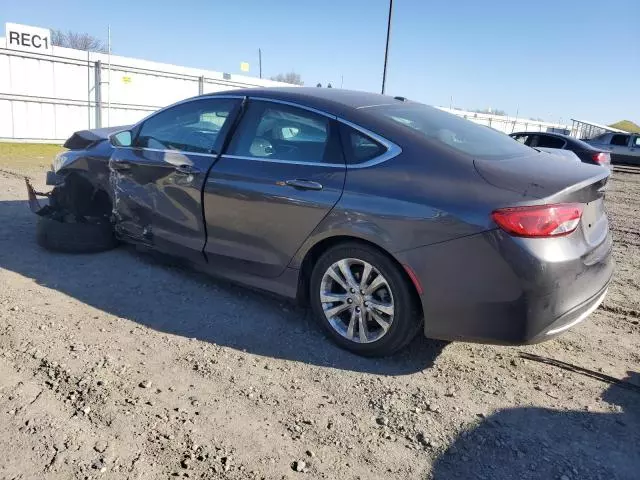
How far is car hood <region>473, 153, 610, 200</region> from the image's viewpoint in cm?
283

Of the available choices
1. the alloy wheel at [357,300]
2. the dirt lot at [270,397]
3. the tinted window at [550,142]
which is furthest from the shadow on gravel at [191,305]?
the tinted window at [550,142]

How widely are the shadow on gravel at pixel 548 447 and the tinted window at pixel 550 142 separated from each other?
46.9 ft

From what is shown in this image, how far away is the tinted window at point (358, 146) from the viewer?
328cm

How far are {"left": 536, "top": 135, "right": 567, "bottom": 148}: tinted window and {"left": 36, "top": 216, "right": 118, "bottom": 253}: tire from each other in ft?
46.9

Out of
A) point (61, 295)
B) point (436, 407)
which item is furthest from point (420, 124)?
point (61, 295)

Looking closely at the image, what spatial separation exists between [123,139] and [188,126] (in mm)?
793

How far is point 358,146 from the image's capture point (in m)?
3.34

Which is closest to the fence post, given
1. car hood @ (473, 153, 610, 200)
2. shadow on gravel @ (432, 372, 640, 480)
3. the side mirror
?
the side mirror

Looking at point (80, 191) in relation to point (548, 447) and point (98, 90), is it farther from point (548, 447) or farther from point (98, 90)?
point (98, 90)

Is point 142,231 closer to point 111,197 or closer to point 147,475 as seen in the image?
point 111,197

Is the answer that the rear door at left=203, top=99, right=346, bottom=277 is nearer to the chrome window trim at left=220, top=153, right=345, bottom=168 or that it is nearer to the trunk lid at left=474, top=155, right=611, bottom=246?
the chrome window trim at left=220, top=153, right=345, bottom=168

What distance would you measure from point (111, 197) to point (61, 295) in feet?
3.82

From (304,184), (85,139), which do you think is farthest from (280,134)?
(85,139)

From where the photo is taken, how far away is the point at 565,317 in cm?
292
